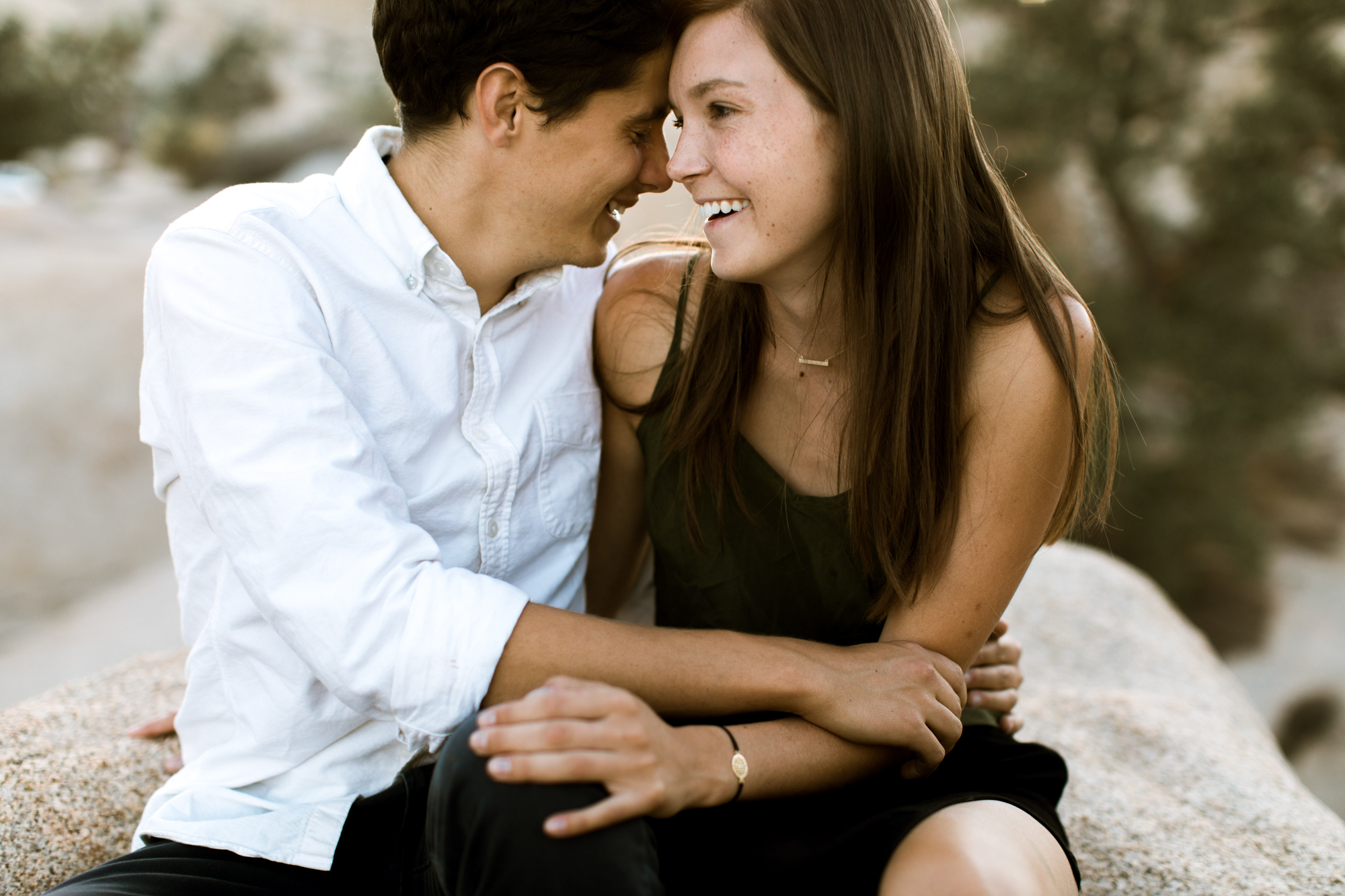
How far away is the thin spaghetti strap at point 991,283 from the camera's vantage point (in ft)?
5.55

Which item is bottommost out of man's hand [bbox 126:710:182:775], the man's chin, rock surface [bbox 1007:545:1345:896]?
rock surface [bbox 1007:545:1345:896]

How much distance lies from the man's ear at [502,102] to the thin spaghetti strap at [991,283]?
77 centimetres

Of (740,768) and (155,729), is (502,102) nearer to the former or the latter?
(740,768)

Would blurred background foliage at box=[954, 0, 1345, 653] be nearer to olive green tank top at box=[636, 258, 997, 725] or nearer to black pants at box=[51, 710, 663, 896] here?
olive green tank top at box=[636, 258, 997, 725]

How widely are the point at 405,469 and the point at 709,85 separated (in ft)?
2.43

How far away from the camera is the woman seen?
145cm

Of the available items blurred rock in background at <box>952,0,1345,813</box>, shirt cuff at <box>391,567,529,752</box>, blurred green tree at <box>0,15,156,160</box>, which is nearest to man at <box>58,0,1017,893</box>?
shirt cuff at <box>391,567,529,752</box>

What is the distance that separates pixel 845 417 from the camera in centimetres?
177

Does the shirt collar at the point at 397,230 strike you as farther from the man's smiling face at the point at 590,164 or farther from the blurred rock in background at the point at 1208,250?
the blurred rock in background at the point at 1208,250

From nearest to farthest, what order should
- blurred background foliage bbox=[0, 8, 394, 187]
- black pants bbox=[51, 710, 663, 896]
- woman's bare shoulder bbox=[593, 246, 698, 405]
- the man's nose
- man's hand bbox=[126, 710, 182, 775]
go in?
1. black pants bbox=[51, 710, 663, 896]
2. the man's nose
3. woman's bare shoulder bbox=[593, 246, 698, 405]
4. man's hand bbox=[126, 710, 182, 775]
5. blurred background foliage bbox=[0, 8, 394, 187]

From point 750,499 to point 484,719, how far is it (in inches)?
28.9

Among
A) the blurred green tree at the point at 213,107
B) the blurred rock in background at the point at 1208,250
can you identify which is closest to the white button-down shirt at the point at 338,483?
the blurred rock in background at the point at 1208,250

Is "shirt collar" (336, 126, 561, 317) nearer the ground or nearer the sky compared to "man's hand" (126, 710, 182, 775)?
nearer the sky

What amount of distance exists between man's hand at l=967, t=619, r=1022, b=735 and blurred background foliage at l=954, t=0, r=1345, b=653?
3.98 metres
